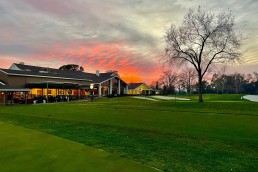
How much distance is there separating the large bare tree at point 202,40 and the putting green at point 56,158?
2946 cm

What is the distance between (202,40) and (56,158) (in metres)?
32.2

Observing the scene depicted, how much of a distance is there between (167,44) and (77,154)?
31307mm

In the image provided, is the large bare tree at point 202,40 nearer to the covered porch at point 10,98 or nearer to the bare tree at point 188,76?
the covered porch at point 10,98

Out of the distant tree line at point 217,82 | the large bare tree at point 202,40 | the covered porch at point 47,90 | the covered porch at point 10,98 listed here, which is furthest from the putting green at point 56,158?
the distant tree line at point 217,82

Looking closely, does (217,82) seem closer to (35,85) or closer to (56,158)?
(35,85)

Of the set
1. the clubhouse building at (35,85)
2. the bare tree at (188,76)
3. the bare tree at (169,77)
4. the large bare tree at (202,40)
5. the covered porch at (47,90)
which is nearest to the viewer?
the large bare tree at (202,40)

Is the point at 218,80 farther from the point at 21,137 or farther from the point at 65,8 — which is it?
the point at 21,137

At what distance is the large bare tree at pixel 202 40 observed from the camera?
32531mm

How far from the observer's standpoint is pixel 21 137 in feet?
29.4

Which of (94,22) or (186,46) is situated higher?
(94,22)

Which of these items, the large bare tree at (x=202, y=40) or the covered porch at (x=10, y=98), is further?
the covered porch at (x=10, y=98)

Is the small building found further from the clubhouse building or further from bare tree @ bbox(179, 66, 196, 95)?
the clubhouse building

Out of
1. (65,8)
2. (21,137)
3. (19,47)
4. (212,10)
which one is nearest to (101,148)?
(21,137)

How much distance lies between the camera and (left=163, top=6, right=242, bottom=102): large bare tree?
107ft
